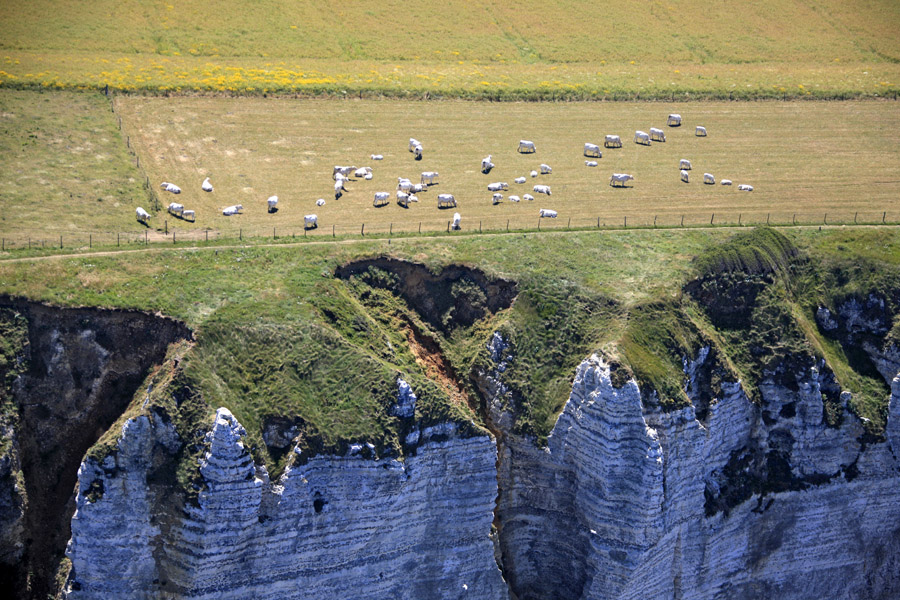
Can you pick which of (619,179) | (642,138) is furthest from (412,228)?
(642,138)

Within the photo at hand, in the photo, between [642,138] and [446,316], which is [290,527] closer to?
[446,316]

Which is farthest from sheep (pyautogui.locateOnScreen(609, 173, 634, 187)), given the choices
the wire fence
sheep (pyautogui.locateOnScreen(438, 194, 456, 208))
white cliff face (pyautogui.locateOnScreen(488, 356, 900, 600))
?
white cliff face (pyautogui.locateOnScreen(488, 356, 900, 600))

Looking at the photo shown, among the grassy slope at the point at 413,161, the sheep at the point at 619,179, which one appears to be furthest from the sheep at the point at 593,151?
the sheep at the point at 619,179

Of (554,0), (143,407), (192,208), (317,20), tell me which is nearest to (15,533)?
(143,407)

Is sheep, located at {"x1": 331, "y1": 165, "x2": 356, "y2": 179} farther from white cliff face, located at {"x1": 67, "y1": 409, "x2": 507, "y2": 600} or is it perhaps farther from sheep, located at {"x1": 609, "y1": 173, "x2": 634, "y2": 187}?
white cliff face, located at {"x1": 67, "y1": 409, "x2": 507, "y2": 600}

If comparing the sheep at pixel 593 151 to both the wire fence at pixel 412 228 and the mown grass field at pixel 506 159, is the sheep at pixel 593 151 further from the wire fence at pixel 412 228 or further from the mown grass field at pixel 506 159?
the wire fence at pixel 412 228
